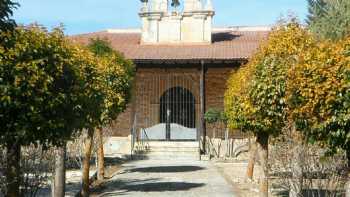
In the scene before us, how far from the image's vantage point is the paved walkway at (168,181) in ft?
43.7

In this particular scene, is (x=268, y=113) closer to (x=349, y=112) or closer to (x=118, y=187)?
(x=349, y=112)

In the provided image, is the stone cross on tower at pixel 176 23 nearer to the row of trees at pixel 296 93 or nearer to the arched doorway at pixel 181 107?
the arched doorway at pixel 181 107

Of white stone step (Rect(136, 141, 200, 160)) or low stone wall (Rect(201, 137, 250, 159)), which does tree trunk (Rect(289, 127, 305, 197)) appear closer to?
white stone step (Rect(136, 141, 200, 160))

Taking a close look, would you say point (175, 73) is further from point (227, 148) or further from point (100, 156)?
point (100, 156)

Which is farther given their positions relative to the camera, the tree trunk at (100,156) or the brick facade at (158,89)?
the brick facade at (158,89)

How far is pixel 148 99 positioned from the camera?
2700 centimetres

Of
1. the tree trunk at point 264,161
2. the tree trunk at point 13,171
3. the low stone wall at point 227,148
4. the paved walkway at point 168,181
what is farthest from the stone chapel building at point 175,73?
the tree trunk at point 13,171

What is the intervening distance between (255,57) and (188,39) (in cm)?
1764

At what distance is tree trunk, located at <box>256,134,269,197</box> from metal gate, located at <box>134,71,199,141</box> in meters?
12.4

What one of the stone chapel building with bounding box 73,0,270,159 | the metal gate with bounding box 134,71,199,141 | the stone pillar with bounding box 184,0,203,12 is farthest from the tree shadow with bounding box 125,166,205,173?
the stone pillar with bounding box 184,0,203,12

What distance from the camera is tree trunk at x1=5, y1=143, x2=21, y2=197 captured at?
7.77 m

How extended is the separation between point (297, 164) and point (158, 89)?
17.8m

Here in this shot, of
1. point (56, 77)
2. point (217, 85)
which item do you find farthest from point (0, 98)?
point (217, 85)

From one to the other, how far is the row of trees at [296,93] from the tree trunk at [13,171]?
3.81m
